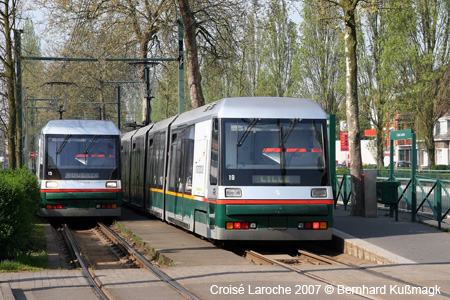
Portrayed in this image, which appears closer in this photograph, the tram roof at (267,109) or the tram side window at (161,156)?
the tram roof at (267,109)

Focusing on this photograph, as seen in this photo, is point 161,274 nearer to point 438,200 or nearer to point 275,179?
point 275,179

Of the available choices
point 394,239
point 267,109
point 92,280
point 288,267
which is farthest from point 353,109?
point 92,280

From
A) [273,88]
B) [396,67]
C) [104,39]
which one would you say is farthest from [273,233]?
[273,88]

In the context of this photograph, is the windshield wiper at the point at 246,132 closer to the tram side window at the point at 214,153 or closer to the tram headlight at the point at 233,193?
the tram side window at the point at 214,153

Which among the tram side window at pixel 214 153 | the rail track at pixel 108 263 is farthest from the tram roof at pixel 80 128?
the tram side window at pixel 214 153

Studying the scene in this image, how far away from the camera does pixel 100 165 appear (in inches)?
887

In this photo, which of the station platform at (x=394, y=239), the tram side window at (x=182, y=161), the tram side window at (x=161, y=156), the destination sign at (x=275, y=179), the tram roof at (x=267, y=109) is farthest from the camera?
the tram side window at (x=161, y=156)

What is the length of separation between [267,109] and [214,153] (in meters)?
1.34

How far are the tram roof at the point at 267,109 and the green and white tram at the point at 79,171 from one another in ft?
24.9

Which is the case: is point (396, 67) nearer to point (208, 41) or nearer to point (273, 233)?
point (208, 41)

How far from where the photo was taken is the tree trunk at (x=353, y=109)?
21172mm

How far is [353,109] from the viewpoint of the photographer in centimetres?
2161

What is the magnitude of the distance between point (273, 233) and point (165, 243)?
9.36 ft

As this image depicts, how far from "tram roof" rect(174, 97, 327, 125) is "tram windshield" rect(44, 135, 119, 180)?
7656mm
